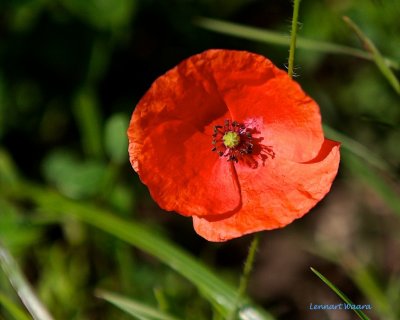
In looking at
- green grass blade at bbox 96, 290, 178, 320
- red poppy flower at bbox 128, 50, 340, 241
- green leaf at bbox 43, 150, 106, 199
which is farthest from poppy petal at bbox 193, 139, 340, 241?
green leaf at bbox 43, 150, 106, 199

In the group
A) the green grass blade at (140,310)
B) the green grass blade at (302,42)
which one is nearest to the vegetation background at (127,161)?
the green grass blade at (302,42)

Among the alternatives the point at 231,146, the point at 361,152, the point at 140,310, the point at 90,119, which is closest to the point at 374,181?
the point at 361,152

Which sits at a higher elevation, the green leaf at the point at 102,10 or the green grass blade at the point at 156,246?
the green leaf at the point at 102,10

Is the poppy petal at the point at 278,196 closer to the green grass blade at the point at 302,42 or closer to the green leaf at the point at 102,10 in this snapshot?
the green grass blade at the point at 302,42

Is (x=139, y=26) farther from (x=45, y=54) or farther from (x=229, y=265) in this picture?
(x=229, y=265)

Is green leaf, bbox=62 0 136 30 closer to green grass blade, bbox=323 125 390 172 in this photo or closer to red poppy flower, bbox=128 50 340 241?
red poppy flower, bbox=128 50 340 241

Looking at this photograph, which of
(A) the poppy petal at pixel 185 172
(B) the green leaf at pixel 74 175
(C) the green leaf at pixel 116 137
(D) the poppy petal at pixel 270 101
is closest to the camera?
(D) the poppy petal at pixel 270 101
